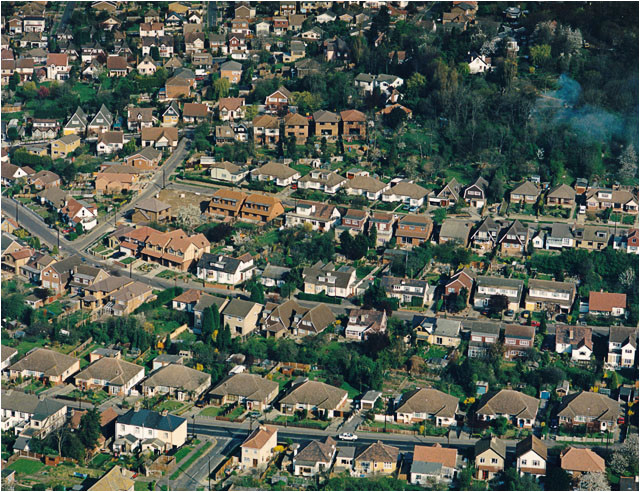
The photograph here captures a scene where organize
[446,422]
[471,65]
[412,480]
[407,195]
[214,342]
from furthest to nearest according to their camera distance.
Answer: [471,65] → [407,195] → [214,342] → [446,422] → [412,480]

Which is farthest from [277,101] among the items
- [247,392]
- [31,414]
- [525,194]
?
[31,414]

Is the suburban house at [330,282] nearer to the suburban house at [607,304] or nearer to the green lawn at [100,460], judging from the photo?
the suburban house at [607,304]

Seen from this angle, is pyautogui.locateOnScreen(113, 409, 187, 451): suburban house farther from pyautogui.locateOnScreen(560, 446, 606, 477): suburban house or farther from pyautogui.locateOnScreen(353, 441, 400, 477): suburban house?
pyautogui.locateOnScreen(560, 446, 606, 477): suburban house

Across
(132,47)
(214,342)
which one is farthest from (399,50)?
(214,342)

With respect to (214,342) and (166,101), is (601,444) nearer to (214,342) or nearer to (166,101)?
(214,342)

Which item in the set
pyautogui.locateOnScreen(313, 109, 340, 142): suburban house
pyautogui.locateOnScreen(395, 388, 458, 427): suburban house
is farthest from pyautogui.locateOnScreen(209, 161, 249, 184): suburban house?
pyautogui.locateOnScreen(395, 388, 458, 427): suburban house
